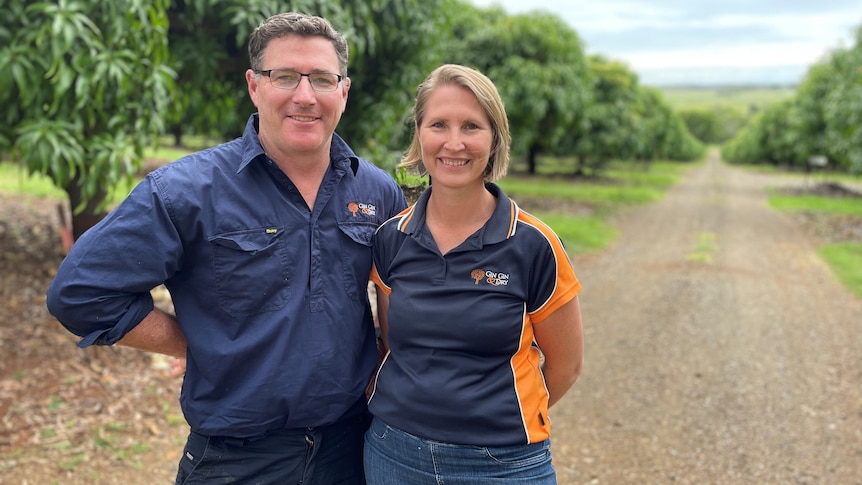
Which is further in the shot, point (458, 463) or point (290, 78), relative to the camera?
point (290, 78)

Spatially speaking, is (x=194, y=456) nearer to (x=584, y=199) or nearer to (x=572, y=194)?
(x=584, y=199)

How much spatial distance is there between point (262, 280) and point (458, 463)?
0.83 metres

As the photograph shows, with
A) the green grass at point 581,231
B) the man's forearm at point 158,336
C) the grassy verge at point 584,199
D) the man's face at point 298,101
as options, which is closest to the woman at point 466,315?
the man's face at point 298,101

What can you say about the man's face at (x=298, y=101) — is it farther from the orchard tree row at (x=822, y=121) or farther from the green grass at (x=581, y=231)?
the orchard tree row at (x=822, y=121)

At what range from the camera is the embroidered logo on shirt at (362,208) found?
245 centimetres

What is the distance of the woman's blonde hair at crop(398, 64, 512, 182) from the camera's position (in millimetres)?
2141

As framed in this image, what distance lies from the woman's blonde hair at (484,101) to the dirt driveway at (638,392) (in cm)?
321

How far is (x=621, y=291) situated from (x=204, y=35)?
6.34 metres

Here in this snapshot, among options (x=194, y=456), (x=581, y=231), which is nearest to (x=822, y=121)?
(x=581, y=231)

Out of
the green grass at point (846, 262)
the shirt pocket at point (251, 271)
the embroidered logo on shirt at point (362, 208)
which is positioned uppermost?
the embroidered logo on shirt at point (362, 208)

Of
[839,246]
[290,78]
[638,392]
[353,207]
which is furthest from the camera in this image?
[839,246]

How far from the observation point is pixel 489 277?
2164 millimetres

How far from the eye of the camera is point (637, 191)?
25.2 metres

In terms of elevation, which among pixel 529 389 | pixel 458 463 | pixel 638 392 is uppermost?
pixel 529 389
